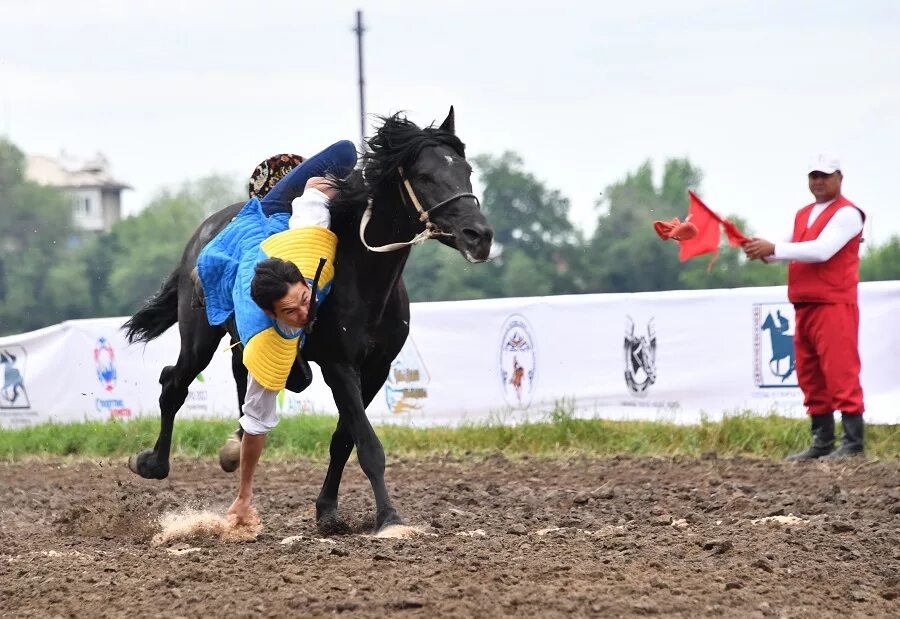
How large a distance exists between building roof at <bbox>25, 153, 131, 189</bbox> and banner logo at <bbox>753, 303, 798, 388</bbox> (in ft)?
248

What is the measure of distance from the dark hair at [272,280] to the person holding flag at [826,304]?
15.1ft

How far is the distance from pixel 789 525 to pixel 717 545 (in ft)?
3.03

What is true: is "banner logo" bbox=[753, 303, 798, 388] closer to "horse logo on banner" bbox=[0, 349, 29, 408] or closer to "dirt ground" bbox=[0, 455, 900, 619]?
"dirt ground" bbox=[0, 455, 900, 619]

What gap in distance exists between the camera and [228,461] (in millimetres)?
8305

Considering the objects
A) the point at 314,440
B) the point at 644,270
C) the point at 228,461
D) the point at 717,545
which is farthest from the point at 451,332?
the point at 644,270

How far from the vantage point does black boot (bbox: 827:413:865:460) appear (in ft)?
34.0

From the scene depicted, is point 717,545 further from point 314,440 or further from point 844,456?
point 314,440

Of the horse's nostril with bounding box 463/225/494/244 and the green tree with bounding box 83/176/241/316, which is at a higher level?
the green tree with bounding box 83/176/241/316

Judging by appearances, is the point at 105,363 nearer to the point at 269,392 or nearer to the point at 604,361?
the point at 604,361

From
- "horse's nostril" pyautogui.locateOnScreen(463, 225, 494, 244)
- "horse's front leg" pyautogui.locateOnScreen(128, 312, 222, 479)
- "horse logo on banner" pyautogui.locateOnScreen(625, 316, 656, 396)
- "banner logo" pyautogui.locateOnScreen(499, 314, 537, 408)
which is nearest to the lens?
"horse's nostril" pyautogui.locateOnScreen(463, 225, 494, 244)

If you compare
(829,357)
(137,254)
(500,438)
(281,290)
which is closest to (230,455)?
(281,290)

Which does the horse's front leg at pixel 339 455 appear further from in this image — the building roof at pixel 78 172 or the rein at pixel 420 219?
the building roof at pixel 78 172

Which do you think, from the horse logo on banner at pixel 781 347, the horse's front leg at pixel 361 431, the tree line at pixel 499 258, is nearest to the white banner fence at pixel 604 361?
the horse logo on banner at pixel 781 347

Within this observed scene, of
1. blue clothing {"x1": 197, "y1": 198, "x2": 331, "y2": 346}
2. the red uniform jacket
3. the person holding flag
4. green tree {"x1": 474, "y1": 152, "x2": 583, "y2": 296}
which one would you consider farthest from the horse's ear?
green tree {"x1": 474, "y1": 152, "x2": 583, "y2": 296}
